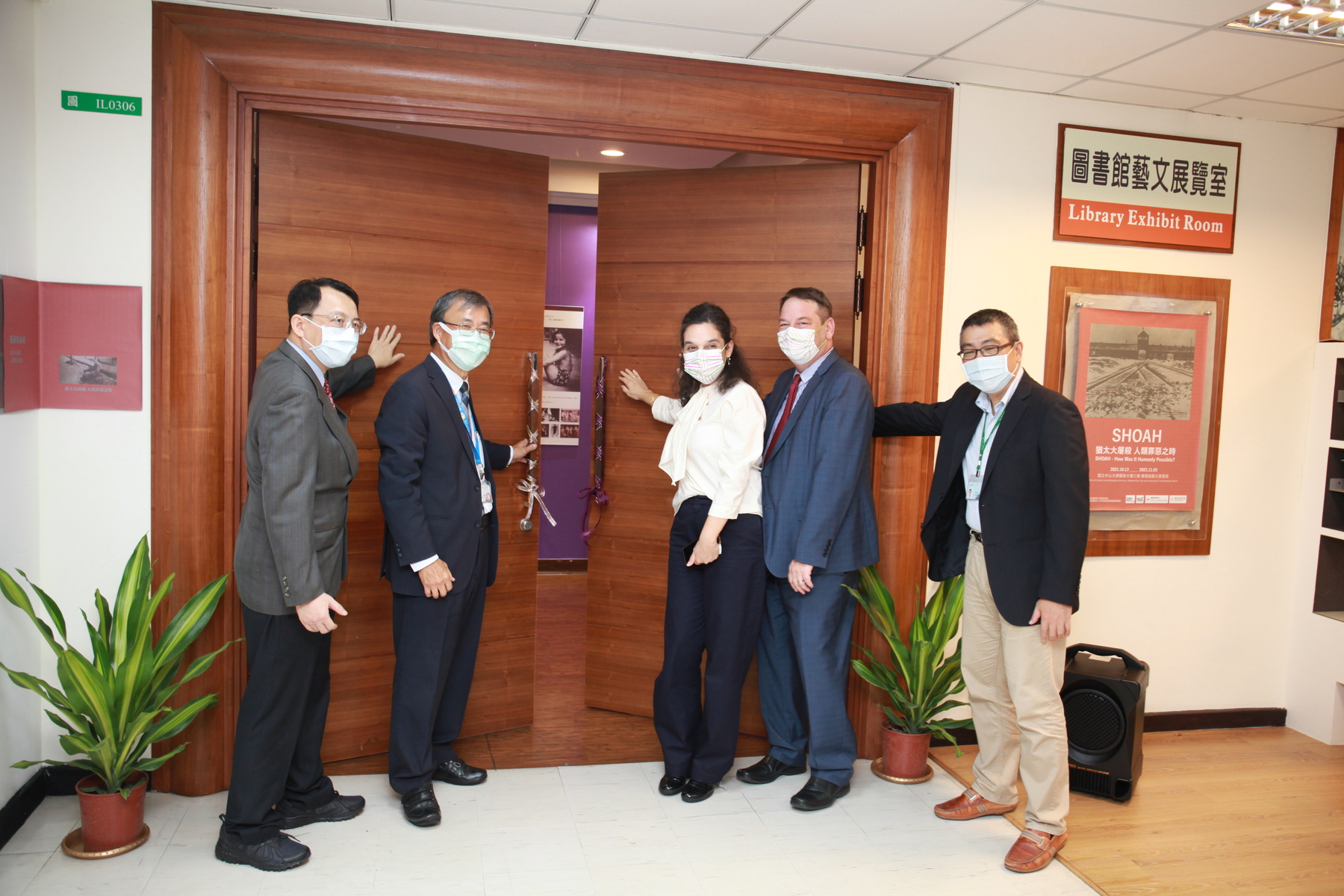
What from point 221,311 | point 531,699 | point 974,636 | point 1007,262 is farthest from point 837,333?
point 221,311

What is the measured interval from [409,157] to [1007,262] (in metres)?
2.43

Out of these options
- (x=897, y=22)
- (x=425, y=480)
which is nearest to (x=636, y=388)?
(x=425, y=480)

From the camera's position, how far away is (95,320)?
290 centimetres

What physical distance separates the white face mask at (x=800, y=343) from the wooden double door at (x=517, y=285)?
1.79 ft

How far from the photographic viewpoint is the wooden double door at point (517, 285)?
10.6ft

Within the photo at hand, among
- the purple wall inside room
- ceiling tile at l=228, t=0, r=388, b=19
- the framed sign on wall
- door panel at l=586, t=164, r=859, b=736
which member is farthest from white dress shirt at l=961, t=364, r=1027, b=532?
the purple wall inside room

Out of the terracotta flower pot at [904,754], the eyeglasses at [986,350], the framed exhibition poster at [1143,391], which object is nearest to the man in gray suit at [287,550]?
the eyeglasses at [986,350]

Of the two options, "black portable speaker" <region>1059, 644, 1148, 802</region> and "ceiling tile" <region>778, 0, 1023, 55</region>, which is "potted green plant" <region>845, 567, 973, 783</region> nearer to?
"black portable speaker" <region>1059, 644, 1148, 802</region>

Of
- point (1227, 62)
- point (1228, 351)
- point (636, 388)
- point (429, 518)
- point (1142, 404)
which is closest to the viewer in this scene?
point (429, 518)

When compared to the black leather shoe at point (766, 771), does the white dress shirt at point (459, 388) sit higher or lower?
higher

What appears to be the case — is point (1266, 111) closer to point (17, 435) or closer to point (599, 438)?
point (599, 438)

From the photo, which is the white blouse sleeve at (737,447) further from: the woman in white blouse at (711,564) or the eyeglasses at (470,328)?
the eyeglasses at (470,328)

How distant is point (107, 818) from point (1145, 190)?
446cm

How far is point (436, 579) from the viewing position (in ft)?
9.41
